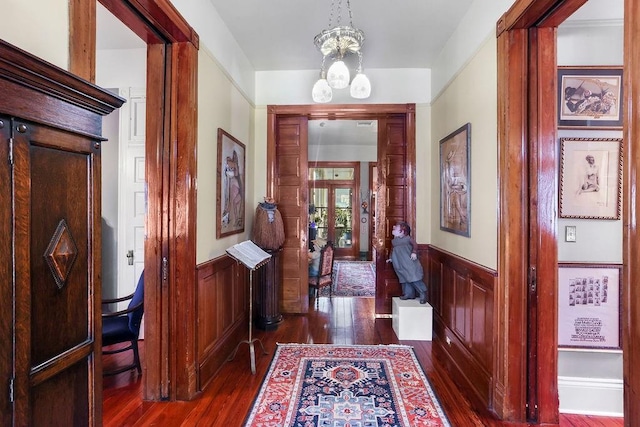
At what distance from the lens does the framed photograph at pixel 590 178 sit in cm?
230

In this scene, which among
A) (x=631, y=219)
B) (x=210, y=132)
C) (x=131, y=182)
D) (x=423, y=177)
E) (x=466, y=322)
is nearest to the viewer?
(x=631, y=219)

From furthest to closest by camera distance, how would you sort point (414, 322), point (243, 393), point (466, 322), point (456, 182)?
1. point (414, 322)
2. point (456, 182)
3. point (466, 322)
4. point (243, 393)

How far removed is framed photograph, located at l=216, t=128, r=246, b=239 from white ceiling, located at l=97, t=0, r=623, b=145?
40.8 inches

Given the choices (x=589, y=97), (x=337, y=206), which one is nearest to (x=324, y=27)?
(x=589, y=97)

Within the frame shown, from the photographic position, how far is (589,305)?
234 cm

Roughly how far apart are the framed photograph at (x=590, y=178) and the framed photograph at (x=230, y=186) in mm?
2634

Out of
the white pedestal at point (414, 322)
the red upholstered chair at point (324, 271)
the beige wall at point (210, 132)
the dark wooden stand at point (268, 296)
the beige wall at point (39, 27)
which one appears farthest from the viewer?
the red upholstered chair at point (324, 271)

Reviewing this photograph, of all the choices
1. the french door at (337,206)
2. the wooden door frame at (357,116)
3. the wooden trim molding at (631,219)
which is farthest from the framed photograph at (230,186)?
the french door at (337,206)

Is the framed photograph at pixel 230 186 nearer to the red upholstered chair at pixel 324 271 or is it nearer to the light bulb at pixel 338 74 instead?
the light bulb at pixel 338 74

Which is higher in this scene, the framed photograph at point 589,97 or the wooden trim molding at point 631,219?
the framed photograph at point 589,97

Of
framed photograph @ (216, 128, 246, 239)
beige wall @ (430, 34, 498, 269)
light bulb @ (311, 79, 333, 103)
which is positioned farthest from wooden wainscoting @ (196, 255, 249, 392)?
beige wall @ (430, 34, 498, 269)

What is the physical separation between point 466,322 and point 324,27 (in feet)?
9.64

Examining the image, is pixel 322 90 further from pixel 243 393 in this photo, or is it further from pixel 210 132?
pixel 243 393

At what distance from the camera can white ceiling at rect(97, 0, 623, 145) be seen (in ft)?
9.03
